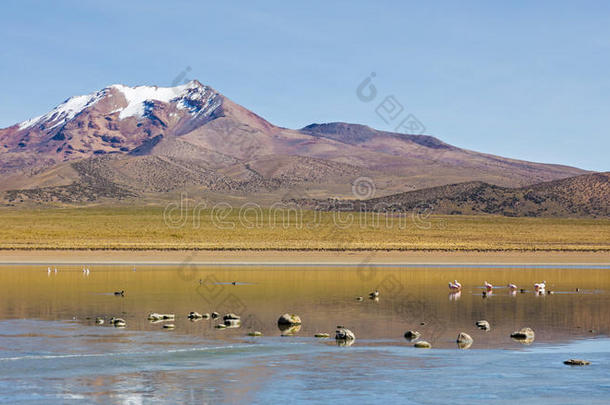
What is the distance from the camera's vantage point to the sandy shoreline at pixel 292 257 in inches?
2472

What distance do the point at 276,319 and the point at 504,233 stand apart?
246 feet

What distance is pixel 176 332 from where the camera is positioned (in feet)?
87.5

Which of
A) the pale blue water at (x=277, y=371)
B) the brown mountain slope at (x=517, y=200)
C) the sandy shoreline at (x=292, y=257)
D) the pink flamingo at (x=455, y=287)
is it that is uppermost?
the brown mountain slope at (x=517, y=200)

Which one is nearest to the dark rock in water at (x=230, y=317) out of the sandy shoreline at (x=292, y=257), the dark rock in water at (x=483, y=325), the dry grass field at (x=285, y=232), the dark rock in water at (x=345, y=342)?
the dark rock in water at (x=345, y=342)

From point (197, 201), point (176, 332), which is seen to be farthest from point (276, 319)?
point (197, 201)

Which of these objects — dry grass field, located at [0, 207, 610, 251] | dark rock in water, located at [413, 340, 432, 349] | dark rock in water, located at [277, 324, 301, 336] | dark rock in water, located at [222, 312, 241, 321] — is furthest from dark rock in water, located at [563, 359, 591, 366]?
dry grass field, located at [0, 207, 610, 251]

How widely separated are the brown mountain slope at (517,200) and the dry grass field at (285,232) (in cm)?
2571

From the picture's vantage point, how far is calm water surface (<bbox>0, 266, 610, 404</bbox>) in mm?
18250

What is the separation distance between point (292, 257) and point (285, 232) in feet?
92.2

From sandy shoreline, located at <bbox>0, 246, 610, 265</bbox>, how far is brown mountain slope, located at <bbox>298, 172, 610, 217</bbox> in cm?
8200

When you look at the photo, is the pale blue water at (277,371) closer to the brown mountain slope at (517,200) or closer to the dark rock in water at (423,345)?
the dark rock in water at (423,345)

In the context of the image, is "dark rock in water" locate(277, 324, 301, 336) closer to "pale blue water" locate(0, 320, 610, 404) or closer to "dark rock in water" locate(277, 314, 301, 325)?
"dark rock in water" locate(277, 314, 301, 325)

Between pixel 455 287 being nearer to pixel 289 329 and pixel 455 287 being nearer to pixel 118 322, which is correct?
pixel 289 329

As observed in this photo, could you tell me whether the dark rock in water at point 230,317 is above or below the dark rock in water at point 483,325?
above
